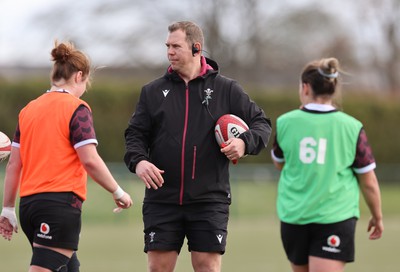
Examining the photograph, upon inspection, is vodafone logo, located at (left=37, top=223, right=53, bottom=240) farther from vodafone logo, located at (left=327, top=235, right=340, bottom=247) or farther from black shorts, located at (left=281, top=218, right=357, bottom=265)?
vodafone logo, located at (left=327, top=235, right=340, bottom=247)

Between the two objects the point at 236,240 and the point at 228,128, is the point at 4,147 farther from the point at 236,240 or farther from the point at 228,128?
the point at 236,240

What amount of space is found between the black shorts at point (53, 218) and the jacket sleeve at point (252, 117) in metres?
1.32

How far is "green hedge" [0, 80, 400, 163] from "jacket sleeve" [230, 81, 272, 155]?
726 inches

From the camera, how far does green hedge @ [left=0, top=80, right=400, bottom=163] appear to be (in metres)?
24.5

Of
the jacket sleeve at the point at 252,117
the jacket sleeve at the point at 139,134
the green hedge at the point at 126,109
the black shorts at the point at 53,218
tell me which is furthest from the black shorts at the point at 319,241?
the green hedge at the point at 126,109

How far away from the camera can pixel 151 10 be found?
36.9 meters

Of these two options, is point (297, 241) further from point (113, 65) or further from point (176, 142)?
point (113, 65)

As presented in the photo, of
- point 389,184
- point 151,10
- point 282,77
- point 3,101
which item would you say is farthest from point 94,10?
point 389,184

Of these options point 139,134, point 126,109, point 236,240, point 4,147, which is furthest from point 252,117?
point 126,109

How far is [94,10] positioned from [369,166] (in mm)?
30901

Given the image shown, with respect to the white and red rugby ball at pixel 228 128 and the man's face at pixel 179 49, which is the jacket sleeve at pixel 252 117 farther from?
the man's face at pixel 179 49

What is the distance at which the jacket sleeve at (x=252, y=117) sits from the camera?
6316 millimetres

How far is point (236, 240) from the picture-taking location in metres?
14.5

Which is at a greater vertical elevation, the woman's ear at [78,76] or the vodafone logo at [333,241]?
the woman's ear at [78,76]
